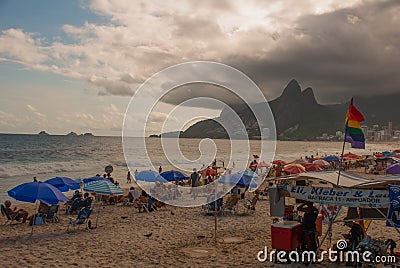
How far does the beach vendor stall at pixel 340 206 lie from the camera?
6.55 metres

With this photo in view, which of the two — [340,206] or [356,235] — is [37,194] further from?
[356,235]

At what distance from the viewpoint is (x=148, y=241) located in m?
9.90

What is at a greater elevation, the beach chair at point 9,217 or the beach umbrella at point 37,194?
the beach umbrella at point 37,194

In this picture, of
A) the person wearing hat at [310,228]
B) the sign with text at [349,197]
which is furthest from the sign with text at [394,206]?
the person wearing hat at [310,228]

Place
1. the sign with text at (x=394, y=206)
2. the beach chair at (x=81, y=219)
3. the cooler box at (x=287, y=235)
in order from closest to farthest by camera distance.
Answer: the sign with text at (x=394, y=206) → the cooler box at (x=287, y=235) → the beach chair at (x=81, y=219)

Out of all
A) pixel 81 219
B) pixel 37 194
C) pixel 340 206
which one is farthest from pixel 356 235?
pixel 37 194

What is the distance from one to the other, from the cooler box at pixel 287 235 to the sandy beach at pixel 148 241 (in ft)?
1.42

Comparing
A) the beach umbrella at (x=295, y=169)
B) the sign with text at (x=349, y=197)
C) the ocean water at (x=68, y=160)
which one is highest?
the sign with text at (x=349, y=197)

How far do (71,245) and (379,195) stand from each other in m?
7.45

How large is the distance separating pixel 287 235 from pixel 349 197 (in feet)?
4.88

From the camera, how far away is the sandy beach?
8.05 m

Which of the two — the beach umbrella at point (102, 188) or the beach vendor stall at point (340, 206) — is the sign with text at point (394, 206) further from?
the beach umbrella at point (102, 188)

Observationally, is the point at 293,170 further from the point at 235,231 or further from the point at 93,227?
the point at 93,227

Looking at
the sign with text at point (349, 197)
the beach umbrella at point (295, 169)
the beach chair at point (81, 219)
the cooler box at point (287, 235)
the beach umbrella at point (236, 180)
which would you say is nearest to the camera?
the sign with text at point (349, 197)
